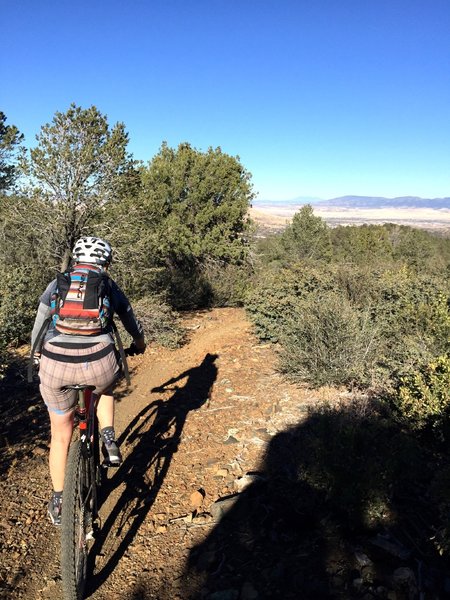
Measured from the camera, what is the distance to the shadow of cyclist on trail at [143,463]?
10.1 feet

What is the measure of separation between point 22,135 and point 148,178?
5.73 m

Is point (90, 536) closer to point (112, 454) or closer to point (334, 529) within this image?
point (112, 454)

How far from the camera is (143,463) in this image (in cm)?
426

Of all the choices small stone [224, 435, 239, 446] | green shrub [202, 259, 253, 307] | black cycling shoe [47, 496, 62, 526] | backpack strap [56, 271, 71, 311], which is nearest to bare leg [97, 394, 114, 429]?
black cycling shoe [47, 496, 62, 526]

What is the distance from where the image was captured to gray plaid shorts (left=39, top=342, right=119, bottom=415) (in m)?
2.50

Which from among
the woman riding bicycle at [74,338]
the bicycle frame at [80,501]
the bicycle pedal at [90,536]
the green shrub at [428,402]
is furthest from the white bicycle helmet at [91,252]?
the green shrub at [428,402]

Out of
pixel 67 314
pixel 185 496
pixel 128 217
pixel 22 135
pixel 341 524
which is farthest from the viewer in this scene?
pixel 22 135

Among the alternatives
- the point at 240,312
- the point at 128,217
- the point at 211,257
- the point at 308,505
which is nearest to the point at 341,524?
the point at 308,505

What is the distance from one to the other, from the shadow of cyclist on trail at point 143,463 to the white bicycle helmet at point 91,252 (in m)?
2.15

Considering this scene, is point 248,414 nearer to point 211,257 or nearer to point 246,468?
point 246,468

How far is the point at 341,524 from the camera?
9.62ft

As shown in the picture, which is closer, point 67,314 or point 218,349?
point 67,314

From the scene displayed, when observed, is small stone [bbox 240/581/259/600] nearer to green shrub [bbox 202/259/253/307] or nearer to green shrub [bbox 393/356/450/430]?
green shrub [bbox 393/356/450/430]

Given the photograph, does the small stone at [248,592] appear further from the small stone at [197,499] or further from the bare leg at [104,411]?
the bare leg at [104,411]
